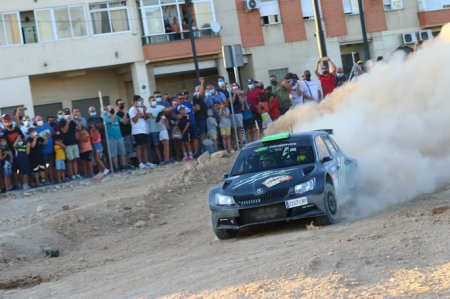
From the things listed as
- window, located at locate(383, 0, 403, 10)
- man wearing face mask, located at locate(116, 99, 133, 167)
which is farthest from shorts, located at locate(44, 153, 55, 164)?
window, located at locate(383, 0, 403, 10)

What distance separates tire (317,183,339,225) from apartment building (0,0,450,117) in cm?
2206

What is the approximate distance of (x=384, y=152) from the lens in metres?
15.3

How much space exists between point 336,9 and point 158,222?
89.2 ft

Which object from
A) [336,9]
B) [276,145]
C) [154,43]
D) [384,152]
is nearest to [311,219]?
[276,145]

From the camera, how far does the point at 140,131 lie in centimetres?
2167

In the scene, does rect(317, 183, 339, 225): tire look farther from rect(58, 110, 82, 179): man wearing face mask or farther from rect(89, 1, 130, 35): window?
rect(89, 1, 130, 35): window

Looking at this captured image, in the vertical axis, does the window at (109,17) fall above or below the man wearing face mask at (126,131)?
above

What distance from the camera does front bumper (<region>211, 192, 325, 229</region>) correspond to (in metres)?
11.8

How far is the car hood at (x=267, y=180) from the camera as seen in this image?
12.0 meters

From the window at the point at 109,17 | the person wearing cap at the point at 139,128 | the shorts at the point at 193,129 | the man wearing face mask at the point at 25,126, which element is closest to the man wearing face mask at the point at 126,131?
the person wearing cap at the point at 139,128

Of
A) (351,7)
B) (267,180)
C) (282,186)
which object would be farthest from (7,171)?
(351,7)

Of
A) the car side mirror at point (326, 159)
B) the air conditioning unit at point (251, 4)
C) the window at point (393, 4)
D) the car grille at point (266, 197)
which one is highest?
the air conditioning unit at point (251, 4)

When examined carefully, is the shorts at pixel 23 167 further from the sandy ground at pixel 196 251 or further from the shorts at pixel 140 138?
the shorts at pixel 140 138

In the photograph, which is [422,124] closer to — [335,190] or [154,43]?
[335,190]
